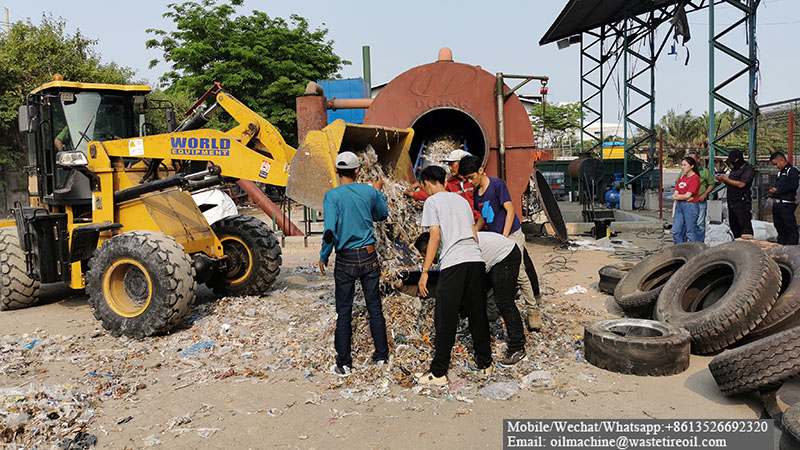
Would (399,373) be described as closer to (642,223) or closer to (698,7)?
(642,223)

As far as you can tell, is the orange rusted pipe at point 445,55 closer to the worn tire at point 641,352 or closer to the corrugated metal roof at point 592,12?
the worn tire at point 641,352

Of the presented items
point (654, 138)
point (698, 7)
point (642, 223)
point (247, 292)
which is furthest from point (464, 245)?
point (654, 138)

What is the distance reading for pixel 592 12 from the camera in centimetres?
1585

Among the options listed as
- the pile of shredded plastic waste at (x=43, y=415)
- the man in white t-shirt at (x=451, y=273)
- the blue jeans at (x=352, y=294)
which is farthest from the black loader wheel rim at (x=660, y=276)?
the pile of shredded plastic waste at (x=43, y=415)

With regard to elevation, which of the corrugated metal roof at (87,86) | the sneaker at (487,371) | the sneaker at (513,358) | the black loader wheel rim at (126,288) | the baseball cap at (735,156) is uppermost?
the corrugated metal roof at (87,86)

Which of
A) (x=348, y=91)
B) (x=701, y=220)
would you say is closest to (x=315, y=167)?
(x=701, y=220)

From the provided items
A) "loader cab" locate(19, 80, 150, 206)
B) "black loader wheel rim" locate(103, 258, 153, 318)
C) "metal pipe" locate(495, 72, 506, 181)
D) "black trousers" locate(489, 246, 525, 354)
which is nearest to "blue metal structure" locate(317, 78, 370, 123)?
"loader cab" locate(19, 80, 150, 206)

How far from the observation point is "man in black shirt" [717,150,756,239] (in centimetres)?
846

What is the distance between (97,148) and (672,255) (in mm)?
6758

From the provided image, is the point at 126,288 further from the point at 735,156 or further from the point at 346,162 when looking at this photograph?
the point at 735,156

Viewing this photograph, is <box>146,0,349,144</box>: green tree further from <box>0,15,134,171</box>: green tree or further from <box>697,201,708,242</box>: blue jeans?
<box>697,201,708,242</box>: blue jeans

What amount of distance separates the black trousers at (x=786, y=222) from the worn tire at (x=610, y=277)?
2.94 meters

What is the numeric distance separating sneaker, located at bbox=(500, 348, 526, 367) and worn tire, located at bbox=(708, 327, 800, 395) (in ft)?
4.61

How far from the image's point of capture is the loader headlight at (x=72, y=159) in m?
6.33
